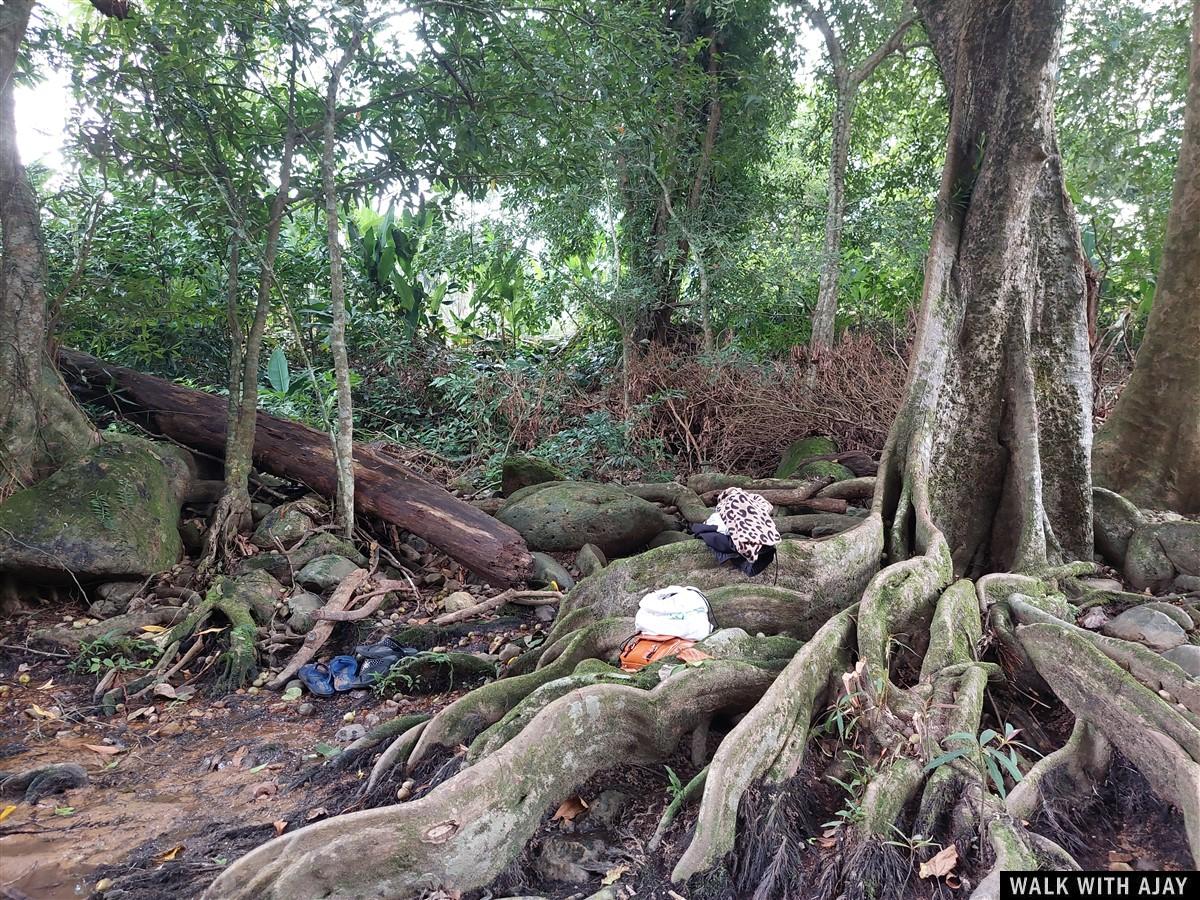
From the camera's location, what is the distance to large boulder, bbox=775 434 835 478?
9.61m

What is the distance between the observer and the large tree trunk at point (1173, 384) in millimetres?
6191

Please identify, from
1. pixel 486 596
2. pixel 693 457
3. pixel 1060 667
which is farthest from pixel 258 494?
pixel 1060 667

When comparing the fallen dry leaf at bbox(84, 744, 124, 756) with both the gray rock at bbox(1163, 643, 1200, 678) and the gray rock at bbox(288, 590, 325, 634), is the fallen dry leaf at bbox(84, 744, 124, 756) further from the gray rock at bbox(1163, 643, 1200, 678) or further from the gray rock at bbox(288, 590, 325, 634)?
the gray rock at bbox(1163, 643, 1200, 678)

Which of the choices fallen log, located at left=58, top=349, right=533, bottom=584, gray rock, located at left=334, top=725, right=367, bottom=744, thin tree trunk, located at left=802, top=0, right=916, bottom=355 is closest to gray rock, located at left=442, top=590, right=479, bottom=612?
fallen log, located at left=58, top=349, right=533, bottom=584

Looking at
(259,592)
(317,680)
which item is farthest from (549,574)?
(259,592)

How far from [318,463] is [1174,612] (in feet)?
24.0

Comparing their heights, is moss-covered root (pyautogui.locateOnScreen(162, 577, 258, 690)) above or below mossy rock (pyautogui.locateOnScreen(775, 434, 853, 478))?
below

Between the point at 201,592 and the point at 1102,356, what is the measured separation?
9790 millimetres

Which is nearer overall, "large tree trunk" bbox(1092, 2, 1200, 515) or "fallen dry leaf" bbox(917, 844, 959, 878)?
"fallen dry leaf" bbox(917, 844, 959, 878)

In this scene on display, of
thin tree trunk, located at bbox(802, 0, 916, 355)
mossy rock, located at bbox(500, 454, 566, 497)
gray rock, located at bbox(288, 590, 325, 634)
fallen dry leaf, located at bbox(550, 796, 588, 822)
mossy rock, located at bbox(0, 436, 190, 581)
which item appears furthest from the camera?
thin tree trunk, located at bbox(802, 0, 916, 355)

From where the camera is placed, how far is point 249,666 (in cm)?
569

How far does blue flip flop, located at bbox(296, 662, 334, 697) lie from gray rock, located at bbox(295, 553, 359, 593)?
1.22 meters

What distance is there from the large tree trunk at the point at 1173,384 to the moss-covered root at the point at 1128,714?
3636mm

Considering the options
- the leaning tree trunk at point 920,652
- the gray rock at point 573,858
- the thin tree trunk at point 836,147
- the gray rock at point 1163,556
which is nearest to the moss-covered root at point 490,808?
the leaning tree trunk at point 920,652
